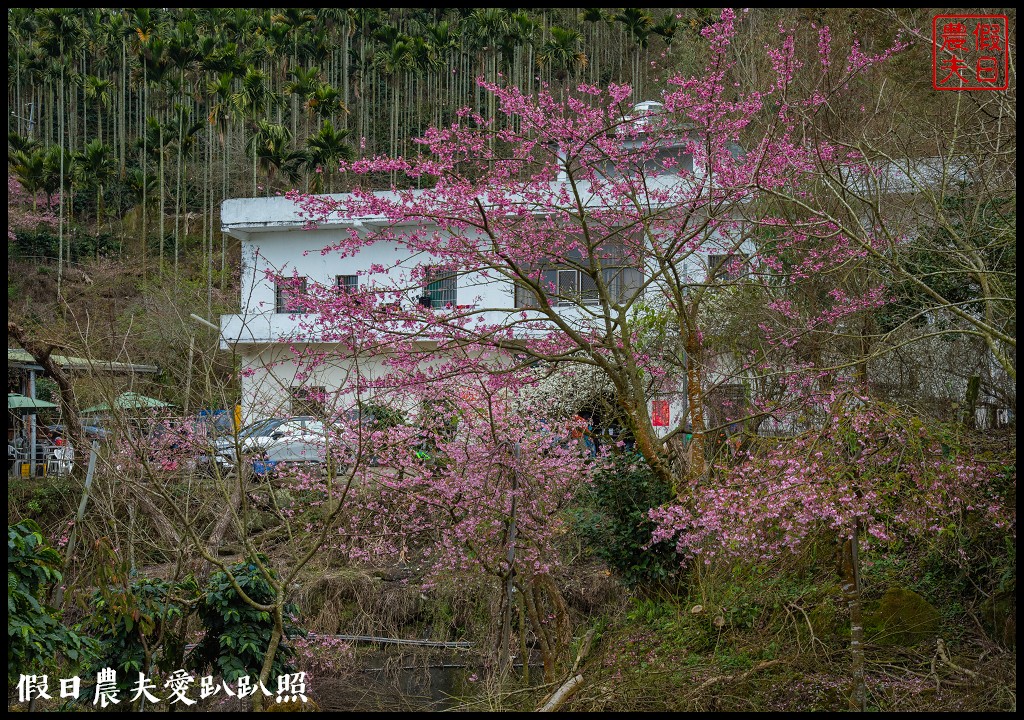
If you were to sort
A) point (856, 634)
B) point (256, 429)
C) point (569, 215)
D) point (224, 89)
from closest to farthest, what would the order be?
point (856, 634), point (256, 429), point (569, 215), point (224, 89)

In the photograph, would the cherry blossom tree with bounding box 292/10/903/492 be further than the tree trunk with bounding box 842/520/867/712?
Yes

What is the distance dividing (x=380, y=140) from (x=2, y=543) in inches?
965

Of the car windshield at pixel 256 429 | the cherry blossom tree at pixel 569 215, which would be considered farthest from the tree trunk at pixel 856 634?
the car windshield at pixel 256 429

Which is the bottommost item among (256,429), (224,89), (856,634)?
(856,634)

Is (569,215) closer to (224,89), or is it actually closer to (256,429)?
(256,429)

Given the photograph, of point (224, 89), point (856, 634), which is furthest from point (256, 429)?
point (224, 89)

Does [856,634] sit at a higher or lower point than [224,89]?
lower

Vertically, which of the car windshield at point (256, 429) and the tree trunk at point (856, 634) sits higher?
the car windshield at point (256, 429)

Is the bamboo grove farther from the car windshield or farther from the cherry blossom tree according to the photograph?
the car windshield

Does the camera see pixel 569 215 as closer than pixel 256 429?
No

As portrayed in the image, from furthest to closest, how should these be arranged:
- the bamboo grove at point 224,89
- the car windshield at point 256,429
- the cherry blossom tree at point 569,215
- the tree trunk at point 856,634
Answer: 1. the bamboo grove at point 224,89
2. the cherry blossom tree at point 569,215
3. the car windshield at point 256,429
4. the tree trunk at point 856,634

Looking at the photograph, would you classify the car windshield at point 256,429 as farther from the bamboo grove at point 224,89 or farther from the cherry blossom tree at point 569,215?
the bamboo grove at point 224,89

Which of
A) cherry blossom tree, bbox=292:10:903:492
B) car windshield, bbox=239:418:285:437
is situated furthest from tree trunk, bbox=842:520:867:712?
car windshield, bbox=239:418:285:437

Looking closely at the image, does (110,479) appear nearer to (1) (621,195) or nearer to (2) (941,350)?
(1) (621,195)
